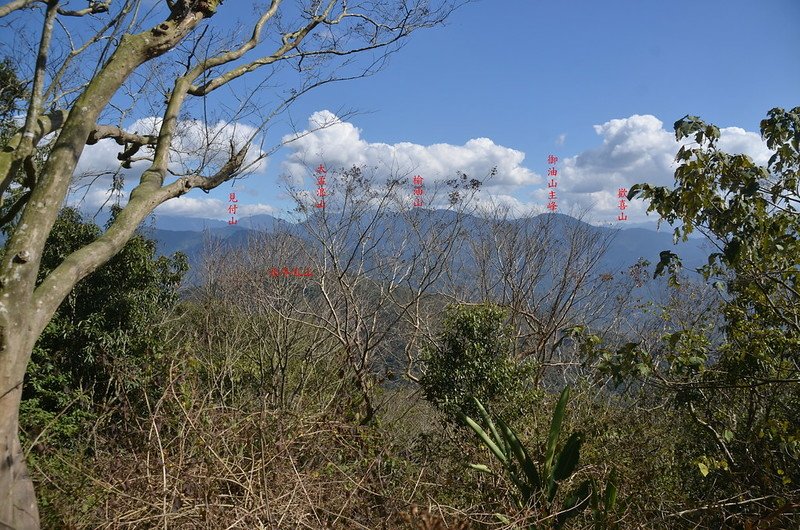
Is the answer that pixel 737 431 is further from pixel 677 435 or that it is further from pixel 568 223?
pixel 568 223

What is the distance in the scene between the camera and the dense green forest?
2.93 m

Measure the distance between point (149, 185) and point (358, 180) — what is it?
519 cm

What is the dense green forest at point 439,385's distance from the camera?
2.93 m

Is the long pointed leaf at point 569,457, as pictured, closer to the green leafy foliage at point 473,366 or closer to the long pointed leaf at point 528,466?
the long pointed leaf at point 528,466

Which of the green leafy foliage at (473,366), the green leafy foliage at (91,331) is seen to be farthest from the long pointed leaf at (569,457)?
the green leafy foliage at (91,331)

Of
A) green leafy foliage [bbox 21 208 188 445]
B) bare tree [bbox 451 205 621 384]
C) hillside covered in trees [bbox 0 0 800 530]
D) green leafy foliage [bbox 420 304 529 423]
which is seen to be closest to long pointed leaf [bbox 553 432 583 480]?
hillside covered in trees [bbox 0 0 800 530]

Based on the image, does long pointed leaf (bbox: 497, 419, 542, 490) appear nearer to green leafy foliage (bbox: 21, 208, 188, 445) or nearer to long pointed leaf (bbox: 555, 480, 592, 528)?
long pointed leaf (bbox: 555, 480, 592, 528)

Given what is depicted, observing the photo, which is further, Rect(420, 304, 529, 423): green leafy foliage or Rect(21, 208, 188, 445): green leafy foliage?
Rect(21, 208, 188, 445): green leafy foliage

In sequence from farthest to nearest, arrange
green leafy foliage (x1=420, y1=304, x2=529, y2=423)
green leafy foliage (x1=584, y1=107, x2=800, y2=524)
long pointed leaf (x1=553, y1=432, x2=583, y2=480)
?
1. green leafy foliage (x1=420, y1=304, x2=529, y2=423)
2. long pointed leaf (x1=553, y1=432, x2=583, y2=480)
3. green leafy foliage (x1=584, y1=107, x2=800, y2=524)

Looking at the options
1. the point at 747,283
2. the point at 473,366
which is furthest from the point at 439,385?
the point at 747,283

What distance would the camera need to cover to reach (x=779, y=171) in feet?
9.77

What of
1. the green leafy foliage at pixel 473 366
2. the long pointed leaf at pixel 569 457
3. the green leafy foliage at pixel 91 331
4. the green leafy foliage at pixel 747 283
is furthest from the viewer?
the green leafy foliage at pixel 91 331

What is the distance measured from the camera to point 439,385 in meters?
6.69

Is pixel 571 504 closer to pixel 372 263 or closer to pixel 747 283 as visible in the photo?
pixel 747 283
